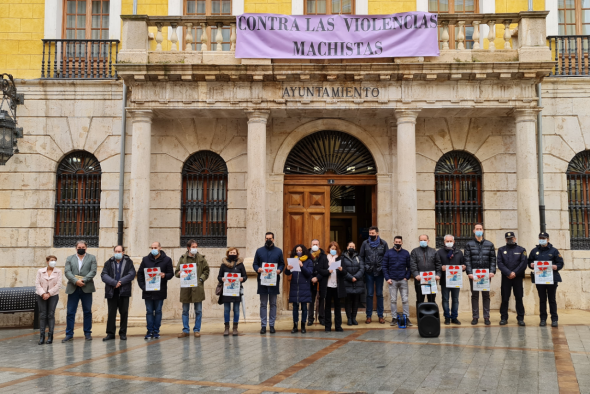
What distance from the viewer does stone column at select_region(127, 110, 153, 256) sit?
1229 centimetres

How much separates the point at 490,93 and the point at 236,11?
686 cm

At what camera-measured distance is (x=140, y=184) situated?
1248cm

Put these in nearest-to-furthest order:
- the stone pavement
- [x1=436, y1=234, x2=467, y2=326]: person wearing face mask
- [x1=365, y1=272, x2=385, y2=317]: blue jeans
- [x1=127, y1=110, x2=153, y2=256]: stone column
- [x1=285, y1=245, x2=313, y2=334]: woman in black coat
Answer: the stone pavement, [x1=285, y1=245, x2=313, y2=334]: woman in black coat, [x1=436, y1=234, x2=467, y2=326]: person wearing face mask, [x1=365, y1=272, x2=385, y2=317]: blue jeans, [x1=127, y1=110, x2=153, y2=256]: stone column

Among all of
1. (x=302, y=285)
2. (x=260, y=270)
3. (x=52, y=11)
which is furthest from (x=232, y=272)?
(x=52, y=11)

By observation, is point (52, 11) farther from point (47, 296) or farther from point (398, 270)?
point (398, 270)

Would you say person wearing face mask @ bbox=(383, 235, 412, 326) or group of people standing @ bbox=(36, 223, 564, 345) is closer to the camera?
group of people standing @ bbox=(36, 223, 564, 345)

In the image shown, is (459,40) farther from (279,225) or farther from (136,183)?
(136,183)

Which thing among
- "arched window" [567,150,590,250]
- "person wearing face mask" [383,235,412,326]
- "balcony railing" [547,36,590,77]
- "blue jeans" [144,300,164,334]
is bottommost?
"blue jeans" [144,300,164,334]

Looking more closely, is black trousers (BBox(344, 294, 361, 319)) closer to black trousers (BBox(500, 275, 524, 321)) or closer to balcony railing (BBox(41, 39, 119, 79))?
black trousers (BBox(500, 275, 524, 321))

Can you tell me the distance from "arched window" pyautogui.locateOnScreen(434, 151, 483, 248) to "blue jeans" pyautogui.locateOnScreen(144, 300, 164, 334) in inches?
286

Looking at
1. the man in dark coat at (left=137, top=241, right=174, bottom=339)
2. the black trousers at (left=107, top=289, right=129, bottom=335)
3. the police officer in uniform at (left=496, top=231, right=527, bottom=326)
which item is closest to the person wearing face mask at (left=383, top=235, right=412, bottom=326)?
the police officer in uniform at (left=496, top=231, right=527, bottom=326)

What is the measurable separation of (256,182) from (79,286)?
4.42m

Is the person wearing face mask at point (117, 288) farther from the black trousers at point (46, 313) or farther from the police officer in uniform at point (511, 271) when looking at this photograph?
the police officer in uniform at point (511, 271)

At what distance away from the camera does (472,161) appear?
13961 mm
